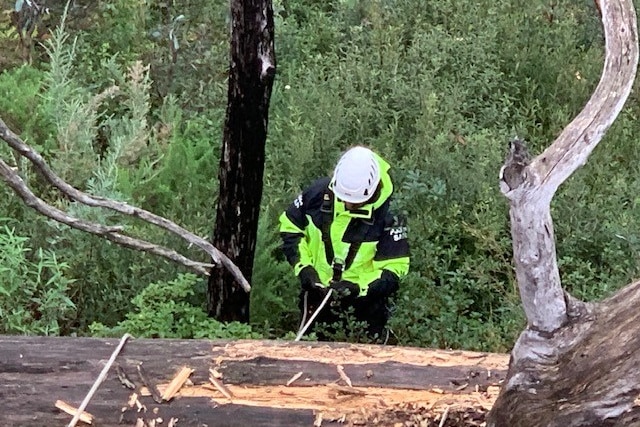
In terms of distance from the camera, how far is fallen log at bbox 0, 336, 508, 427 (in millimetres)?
2248

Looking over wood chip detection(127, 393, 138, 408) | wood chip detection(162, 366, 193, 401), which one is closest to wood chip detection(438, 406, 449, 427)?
wood chip detection(162, 366, 193, 401)

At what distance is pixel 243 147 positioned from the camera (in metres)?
3.56

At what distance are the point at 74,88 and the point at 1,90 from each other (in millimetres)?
520

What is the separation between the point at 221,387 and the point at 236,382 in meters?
0.05

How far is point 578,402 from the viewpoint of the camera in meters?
1.85

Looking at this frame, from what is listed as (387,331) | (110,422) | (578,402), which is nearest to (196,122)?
(387,331)

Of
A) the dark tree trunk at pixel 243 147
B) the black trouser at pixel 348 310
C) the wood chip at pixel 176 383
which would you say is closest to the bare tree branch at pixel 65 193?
the wood chip at pixel 176 383

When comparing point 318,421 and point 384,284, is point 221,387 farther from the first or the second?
point 384,284

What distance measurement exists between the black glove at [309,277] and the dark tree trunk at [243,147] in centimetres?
35

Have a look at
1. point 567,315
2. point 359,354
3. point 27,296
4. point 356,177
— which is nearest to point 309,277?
point 356,177

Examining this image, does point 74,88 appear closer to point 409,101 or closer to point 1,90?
point 1,90

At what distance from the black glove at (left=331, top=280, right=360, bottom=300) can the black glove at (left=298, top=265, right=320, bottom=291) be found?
0.32 ft

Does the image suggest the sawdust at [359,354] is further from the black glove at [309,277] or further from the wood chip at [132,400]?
the black glove at [309,277]

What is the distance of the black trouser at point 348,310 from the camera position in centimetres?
432
